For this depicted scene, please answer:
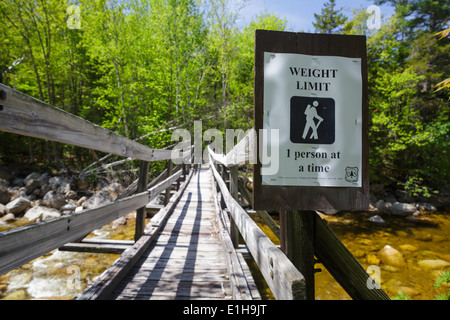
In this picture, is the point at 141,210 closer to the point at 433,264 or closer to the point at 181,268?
the point at 181,268

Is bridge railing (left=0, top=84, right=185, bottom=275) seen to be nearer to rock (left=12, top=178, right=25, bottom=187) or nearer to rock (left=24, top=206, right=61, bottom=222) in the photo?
rock (left=24, top=206, right=61, bottom=222)

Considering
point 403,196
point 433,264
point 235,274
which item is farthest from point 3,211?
point 403,196

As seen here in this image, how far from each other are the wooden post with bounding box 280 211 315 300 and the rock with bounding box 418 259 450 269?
7708 mm

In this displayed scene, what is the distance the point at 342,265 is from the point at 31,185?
1463 cm

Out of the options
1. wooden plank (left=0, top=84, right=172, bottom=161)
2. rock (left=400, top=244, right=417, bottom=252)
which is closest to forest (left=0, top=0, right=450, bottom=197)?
rock (left=400, top=244, right=417, bottom=252)

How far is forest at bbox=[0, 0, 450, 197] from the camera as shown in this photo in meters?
11.4

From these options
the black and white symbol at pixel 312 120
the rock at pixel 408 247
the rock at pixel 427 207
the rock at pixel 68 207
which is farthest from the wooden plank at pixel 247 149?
the rock at pixel 427 207

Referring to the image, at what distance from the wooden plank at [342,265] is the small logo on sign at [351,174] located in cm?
24

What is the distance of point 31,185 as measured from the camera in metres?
11.8

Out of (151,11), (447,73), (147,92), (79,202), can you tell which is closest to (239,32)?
(151,11)

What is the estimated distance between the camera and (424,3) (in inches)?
682

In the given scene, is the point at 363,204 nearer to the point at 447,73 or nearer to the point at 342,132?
the point at 342,132

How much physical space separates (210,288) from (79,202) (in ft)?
36.3

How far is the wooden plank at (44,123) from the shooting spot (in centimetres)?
109
